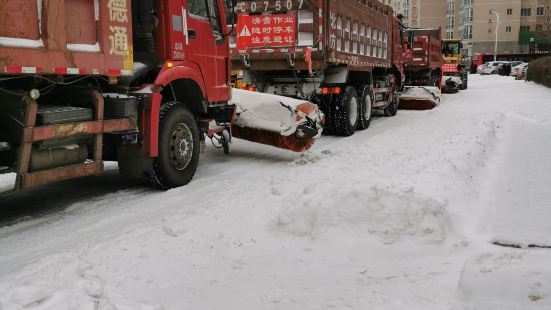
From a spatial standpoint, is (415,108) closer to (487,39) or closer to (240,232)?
(240,232)

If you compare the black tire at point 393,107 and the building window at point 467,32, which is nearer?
the black tire at point 393,107

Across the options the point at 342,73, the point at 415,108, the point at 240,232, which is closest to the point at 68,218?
the point at 240,232

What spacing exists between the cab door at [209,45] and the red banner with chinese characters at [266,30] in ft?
10.6

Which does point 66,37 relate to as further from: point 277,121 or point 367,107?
point 367,107

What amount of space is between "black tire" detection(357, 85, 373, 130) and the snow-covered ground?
16.9 ft

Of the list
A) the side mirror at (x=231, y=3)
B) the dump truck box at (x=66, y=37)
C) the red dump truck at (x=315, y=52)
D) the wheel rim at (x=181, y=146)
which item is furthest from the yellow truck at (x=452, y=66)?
the dump truck box at (x=66, y=37)

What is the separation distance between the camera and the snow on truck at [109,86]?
4.30m

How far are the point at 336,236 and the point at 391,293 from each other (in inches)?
37.6

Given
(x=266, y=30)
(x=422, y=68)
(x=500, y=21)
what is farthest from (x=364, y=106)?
(x=500, y=21)

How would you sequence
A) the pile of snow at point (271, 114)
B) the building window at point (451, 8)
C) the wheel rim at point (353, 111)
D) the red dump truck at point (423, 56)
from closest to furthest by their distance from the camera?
the pile of snow at point (271, 114) < the wheel rim at point (353, 111) < the red dump truck at point (423, 56) < the building window at point (451, 8)

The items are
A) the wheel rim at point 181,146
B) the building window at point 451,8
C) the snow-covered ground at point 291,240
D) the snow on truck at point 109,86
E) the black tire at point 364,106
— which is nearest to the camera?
the snow-covered ground at point 291,240

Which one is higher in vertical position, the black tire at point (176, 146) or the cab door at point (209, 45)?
the cab door at point (209, 45)

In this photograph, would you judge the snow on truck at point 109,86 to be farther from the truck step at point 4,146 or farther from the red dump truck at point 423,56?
the red dump truck at point 423,56

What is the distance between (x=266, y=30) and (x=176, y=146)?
5019 millimetres
